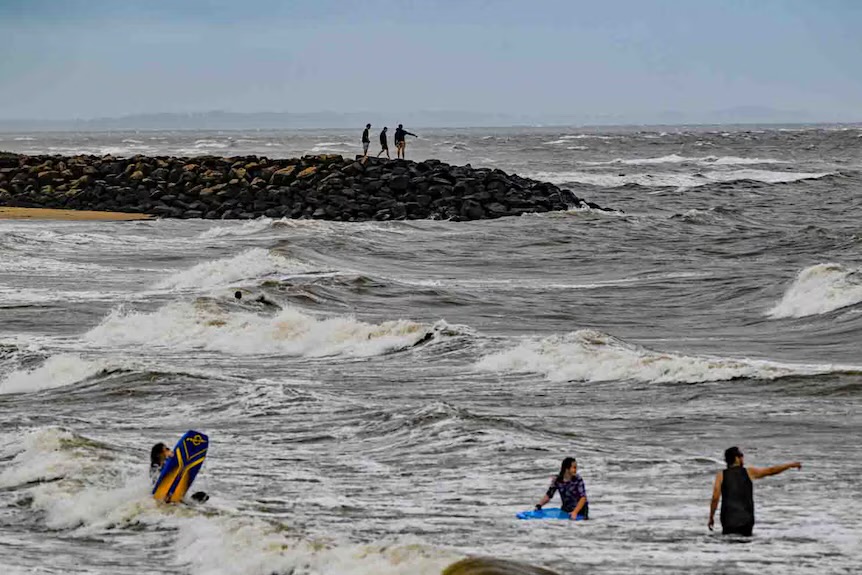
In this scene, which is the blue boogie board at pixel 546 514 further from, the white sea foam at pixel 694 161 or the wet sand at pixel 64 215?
the white sea foam at pixel 694 161

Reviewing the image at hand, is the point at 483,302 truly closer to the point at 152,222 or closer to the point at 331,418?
the point at 331,418

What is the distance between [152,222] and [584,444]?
29395mm

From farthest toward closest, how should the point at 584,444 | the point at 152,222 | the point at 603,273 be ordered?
the point at 152,222 → the point at 603,273 → the point at 584,444

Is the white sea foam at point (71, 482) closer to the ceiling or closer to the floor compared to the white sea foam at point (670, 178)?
closer to the floor

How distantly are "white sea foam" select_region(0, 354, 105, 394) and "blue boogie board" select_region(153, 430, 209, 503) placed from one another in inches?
276

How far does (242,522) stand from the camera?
10.8 m

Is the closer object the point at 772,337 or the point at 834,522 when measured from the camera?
the point at 834,522

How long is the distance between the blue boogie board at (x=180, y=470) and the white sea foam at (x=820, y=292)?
533 inches

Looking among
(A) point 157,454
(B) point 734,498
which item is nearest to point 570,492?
(B) point 734,498

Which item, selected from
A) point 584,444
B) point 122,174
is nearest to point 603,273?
point 584,444

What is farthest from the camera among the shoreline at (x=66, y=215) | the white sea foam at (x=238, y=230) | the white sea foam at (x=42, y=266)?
the shoreline at (x=66, y=215)

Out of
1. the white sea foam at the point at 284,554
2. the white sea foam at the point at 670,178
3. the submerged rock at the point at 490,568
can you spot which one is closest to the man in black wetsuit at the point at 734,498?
the submerged rock at the point at 490,568

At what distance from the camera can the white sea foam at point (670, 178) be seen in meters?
64.2

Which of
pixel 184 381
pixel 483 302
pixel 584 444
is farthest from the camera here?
pixel 483 302
